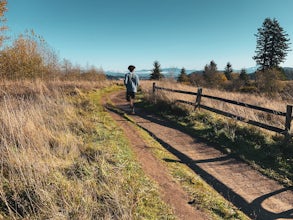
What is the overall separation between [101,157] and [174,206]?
189 cm

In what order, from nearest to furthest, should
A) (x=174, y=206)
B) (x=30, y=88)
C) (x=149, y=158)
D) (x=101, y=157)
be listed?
1. (x=174, y=206)
2. (x=101, y=157)
3. (x=149, y=158)
4. (x=30, y=88)

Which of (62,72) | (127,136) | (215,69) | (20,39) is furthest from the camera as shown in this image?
(215,69)

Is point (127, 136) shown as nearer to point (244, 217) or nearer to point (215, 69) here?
point (244, 217)

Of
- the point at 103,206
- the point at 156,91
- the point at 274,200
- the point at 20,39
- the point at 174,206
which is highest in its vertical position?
the point at 20,39

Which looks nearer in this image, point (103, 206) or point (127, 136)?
A: point (103, 206)

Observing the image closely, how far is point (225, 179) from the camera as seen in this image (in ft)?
19.9

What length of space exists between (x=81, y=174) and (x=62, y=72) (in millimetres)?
23526

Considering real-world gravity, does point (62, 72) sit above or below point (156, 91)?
above

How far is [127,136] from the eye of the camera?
25.7 feet

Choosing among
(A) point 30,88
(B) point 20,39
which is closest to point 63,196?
(A) point 30,88

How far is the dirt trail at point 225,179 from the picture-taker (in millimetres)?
4812

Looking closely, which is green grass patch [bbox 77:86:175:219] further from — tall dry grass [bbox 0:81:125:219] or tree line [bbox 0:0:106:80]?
tree line [bbox 0:0:106:80]

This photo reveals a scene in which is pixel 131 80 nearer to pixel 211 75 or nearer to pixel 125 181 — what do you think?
pixel 125 181

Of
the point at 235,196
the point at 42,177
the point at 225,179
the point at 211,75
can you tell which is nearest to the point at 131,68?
the point at 225,179
